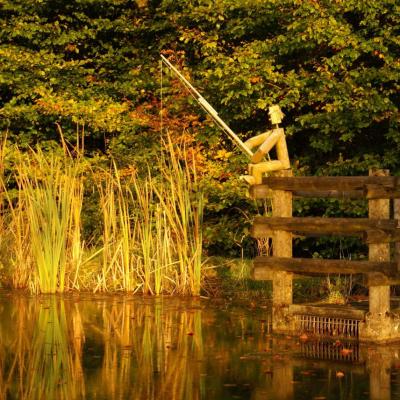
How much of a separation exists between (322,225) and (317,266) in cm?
35

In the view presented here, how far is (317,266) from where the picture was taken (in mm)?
10141

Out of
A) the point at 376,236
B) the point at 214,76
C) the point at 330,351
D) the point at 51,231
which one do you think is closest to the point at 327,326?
the point at 330,351

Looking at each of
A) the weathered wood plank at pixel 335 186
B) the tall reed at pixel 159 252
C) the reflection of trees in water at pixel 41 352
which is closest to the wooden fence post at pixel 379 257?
the weathered wood plank at pixel 335 186

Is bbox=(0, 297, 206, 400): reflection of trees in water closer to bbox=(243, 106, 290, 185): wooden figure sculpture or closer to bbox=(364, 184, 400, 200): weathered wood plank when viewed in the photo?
bbox=(243, 106, 290, 185): wooden figure sculpture

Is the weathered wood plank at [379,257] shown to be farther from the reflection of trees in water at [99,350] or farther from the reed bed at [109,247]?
the reed bed at [109,247]

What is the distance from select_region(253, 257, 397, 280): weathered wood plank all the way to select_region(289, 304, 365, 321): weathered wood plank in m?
0.31

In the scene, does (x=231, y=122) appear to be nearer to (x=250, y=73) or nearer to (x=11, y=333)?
(x=250, y=73)

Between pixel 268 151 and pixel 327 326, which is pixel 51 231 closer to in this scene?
pixel 268 151

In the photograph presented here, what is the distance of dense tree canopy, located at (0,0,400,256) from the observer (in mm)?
16156

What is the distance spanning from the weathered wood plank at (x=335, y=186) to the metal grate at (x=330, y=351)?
1.24 meters

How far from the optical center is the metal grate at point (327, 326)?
10.1 meters

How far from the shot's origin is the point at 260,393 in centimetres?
764

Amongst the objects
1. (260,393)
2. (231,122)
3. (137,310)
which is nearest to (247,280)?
(137,310)

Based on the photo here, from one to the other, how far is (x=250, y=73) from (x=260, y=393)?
30.8 feet
